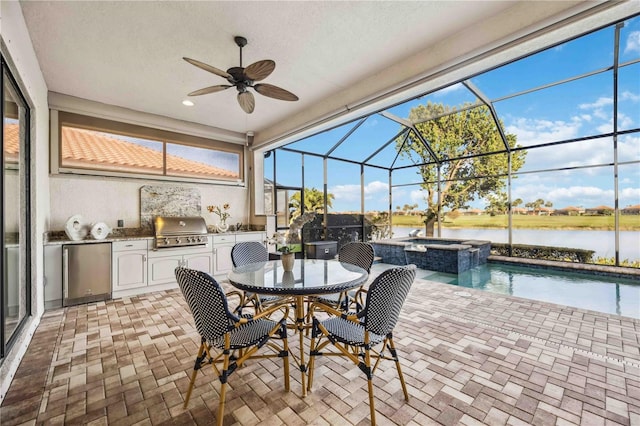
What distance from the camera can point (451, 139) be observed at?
8.07m

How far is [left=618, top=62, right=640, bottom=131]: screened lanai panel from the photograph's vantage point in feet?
16.1

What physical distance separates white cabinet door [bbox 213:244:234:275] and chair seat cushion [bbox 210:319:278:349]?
131 inches

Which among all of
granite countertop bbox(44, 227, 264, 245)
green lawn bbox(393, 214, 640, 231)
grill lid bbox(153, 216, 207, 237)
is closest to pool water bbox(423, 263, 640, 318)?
green lawn bbox(393, 214, 640, 231)

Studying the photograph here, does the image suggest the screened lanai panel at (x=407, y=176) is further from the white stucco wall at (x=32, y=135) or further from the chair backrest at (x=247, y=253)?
the white stucco wall at (x=32, y=135)

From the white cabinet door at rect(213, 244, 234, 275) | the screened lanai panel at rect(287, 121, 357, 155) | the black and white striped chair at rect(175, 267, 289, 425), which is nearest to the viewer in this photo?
the black and white striped chair at rect(175, 267, 289, 425)

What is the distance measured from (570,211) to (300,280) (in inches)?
311

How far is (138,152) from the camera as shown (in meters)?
4.87

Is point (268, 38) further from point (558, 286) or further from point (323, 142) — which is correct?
point (558, 286)

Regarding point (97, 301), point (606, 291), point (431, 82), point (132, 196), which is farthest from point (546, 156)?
point (97, 301)

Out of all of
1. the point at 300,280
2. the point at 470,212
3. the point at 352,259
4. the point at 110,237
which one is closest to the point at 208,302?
the point at 300,280

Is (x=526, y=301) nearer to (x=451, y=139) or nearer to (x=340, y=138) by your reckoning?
(x=340, y=138)

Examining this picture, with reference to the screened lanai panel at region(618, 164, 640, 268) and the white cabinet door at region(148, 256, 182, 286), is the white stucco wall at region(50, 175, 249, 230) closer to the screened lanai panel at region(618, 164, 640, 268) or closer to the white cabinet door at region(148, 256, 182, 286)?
the white cabinet door at region(148, 256, 182, 286)

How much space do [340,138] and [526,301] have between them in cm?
496

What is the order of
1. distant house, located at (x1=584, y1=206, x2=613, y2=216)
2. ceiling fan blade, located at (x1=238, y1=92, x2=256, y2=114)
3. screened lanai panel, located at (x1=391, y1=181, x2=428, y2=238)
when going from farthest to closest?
screened lanai panel, located at (x1=391, y1=181, x2=428, y2=238)
distant house, located at (x1=584, y1=206, x2=613, y2=216)
ceiling fan blade, located at (x1=238, y1=92, x2=256, y2=114)
